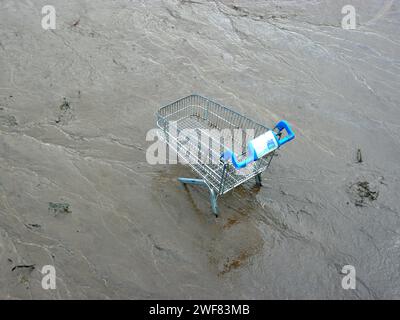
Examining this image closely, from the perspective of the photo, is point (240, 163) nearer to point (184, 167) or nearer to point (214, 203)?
point (214, 203)

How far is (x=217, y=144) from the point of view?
4.44 meters

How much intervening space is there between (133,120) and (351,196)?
3144 mm

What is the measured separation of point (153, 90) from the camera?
5941 mm

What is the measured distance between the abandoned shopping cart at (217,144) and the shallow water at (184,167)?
0.49 metres

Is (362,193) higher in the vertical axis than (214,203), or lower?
higher

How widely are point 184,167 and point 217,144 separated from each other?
2.08ft

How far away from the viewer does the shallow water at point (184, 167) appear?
3.92 meters

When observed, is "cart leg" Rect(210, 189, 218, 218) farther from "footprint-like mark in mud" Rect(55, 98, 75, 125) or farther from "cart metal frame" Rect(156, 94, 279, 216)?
"footprint-like mark in mud" Rect(55, 98, 75, 125)

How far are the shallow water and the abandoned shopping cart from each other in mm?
485

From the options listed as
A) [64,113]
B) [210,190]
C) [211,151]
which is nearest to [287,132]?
[211,151]

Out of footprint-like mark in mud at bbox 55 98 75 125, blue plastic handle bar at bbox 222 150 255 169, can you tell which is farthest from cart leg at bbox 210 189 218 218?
footprint-like mark in mud at bbox 55 98 75 125

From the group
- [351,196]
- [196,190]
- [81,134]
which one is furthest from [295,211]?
[81,134]

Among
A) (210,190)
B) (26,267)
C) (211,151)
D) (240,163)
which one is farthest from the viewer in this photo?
(211,151)
